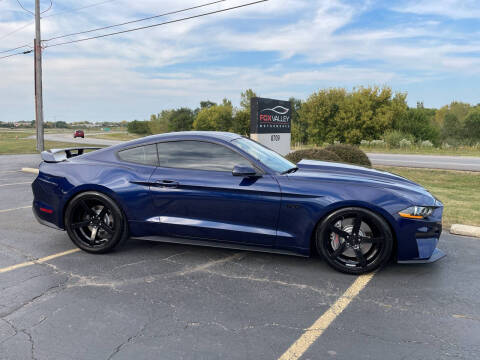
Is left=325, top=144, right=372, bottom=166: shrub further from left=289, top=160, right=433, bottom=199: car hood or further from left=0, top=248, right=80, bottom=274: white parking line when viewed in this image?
left=0, top=248, right=80, bottom=274: white parking line

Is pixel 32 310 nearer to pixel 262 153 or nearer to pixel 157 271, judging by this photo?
pixel 157 271

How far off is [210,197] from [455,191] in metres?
8.27

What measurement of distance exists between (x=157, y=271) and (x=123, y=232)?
725 millimetres

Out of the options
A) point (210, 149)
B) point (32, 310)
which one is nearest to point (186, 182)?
point (210, 149)

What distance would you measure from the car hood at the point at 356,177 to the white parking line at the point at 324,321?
98cm

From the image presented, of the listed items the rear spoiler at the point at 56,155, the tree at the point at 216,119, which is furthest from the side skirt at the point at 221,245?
the tree at the point at 216,119

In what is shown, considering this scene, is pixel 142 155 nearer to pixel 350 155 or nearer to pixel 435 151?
pixel 350 155

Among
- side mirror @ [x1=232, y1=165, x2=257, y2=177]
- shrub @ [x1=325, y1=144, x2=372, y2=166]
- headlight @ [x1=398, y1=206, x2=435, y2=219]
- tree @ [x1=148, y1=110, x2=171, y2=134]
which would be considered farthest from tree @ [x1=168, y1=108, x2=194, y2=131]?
headlight @ [x1=398, y1=206, x2=435, y2=219]

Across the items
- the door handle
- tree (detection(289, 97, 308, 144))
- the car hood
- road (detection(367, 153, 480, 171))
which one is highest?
tree (detection(289, 97, 308, 144))

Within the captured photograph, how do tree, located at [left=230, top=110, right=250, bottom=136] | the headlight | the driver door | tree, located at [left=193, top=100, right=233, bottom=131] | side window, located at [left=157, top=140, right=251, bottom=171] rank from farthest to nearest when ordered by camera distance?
tree, located at [left=193, top=100, right=233, bottom=131]
tree, located at [left=230, top=110, right=250, bottom=136]
side window, located at [left=157, top=140, right=251, bottom=171]
the driver door
the headlight

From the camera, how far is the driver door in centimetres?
425

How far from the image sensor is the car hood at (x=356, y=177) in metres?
Result: 4.17

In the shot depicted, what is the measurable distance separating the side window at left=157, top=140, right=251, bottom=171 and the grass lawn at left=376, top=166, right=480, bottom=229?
3.78m

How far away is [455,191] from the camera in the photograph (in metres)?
10.2
